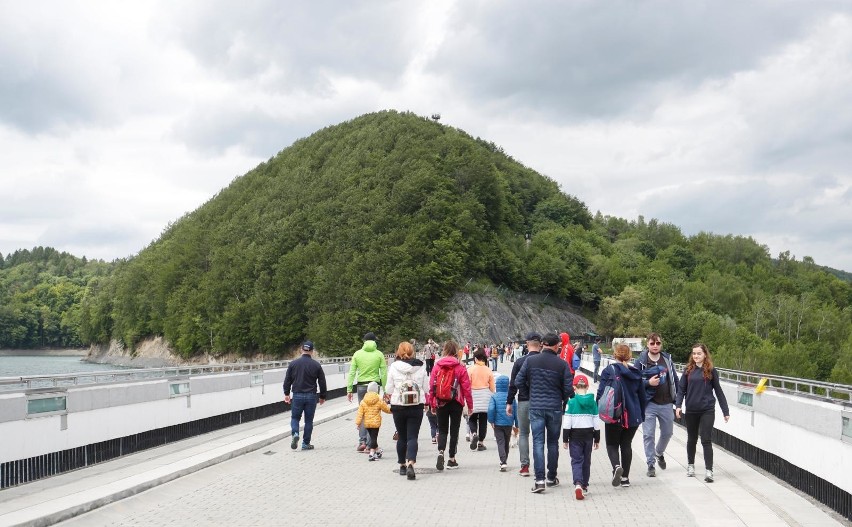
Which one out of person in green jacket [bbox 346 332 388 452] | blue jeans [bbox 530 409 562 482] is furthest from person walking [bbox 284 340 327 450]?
blue jeans [bbox 530 409 562 482]

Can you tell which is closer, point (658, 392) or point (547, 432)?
point (547, 432)

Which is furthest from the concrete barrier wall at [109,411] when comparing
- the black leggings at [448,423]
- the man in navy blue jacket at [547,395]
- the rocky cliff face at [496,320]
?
the rocky cliff face at [496,320]

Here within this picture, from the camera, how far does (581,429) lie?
10180mm

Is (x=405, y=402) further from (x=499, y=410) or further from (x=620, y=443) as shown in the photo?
(x=620, y=443)

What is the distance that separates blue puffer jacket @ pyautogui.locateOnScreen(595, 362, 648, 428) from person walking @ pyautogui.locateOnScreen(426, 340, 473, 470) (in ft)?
7.20

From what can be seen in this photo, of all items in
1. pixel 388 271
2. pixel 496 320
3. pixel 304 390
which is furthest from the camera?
pixel 388 271

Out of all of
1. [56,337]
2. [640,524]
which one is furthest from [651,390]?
[56,337]

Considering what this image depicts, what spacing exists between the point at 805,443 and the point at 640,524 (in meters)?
3.03

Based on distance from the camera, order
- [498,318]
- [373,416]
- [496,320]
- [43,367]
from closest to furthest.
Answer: [373,416], [496,320], [498,318], [43,367]

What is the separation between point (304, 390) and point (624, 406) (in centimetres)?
605

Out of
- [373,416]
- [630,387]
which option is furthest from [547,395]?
[373,416]

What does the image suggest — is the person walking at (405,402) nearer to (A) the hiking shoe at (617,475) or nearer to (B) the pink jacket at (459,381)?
(B) the pink jacket at (459,381)

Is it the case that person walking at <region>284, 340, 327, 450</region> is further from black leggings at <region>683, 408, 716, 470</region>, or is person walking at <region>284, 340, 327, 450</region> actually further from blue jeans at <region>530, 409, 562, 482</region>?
black leggings at <region>683, 408, 716, 470</region>

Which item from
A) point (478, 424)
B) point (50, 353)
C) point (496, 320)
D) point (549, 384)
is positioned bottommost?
point (50, 353)
